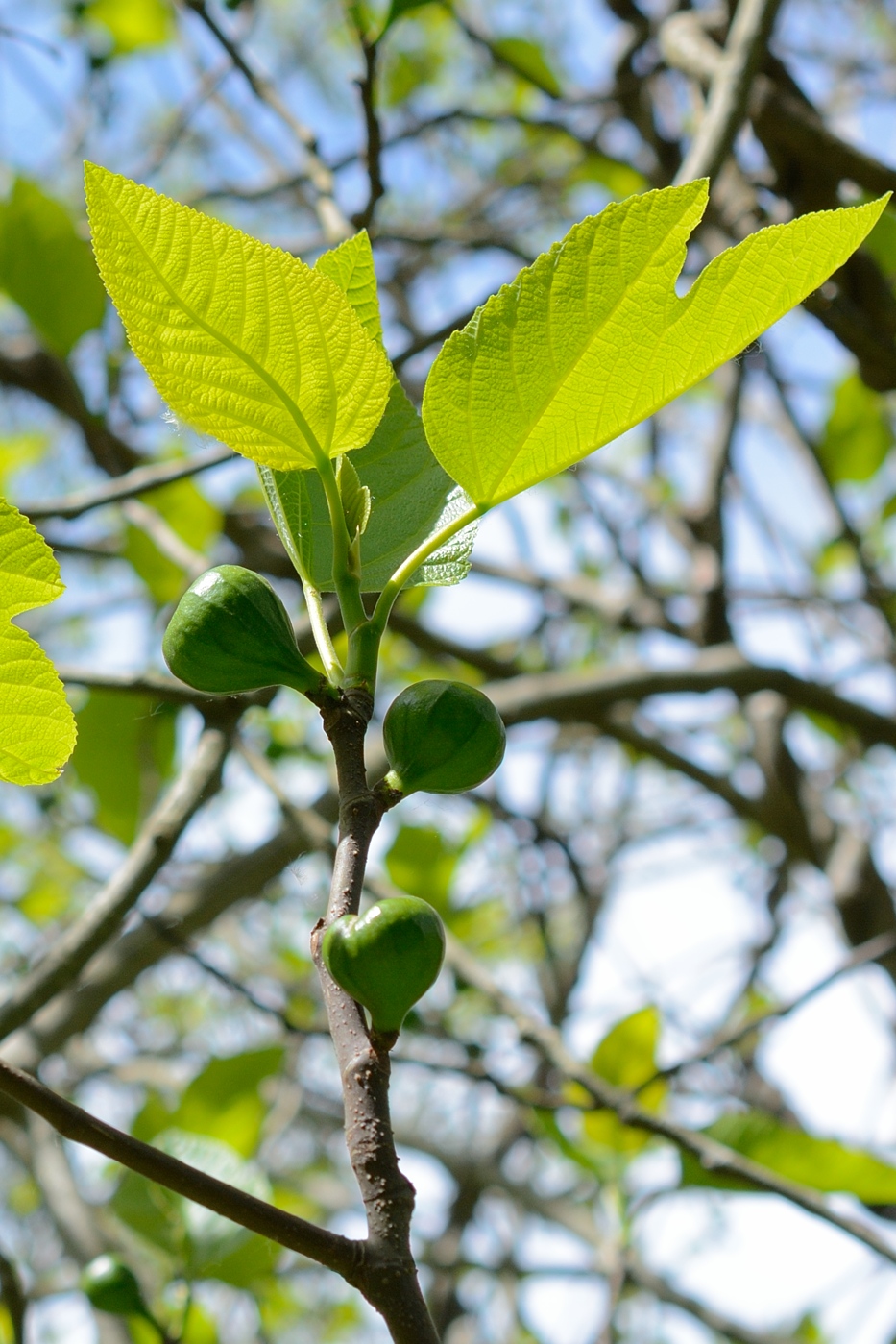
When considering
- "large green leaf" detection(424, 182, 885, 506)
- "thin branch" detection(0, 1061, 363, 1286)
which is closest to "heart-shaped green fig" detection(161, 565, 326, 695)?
"large green leaf" detection(424, 182, 885, 506)

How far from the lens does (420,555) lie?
740 millimetres

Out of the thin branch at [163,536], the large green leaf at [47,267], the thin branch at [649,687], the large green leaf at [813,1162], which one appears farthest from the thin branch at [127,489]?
the large green leaf at [813,1162]

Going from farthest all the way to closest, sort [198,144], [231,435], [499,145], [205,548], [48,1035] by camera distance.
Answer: [198,144] → [499,145] → [205,548] → [48,1035] → [231,435]

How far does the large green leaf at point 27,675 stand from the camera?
24.8 inches

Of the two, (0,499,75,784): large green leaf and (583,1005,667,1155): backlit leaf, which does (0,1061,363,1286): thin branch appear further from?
(583,1005,667,1155): backlit leaf

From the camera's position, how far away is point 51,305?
197 cm

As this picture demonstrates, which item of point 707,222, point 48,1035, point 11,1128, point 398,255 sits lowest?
point 48,1035

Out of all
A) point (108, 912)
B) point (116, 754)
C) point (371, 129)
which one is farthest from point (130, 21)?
point (108, 912)

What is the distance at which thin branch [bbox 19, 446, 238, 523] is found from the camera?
1.49 m

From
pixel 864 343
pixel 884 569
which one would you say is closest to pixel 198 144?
pixel 884 569

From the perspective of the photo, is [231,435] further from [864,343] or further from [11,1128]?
[11,1128]

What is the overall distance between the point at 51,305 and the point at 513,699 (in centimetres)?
98

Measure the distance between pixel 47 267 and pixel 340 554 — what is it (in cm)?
148

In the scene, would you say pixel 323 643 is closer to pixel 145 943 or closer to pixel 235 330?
pixel 235 330
